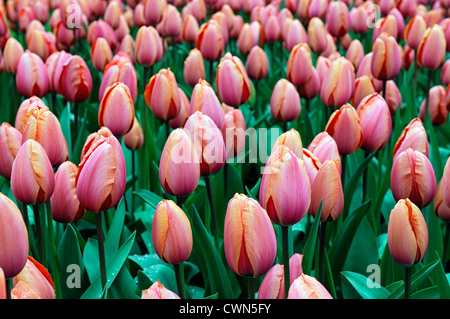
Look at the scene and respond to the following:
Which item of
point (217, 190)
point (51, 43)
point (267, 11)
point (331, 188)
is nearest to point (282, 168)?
point (331, 188)

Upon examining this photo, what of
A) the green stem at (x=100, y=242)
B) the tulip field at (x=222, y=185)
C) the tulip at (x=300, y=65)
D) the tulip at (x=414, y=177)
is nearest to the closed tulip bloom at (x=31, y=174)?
the tulip field at (x=222, y=185)

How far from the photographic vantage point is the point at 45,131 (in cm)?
146

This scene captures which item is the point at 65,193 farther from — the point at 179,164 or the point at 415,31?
the point at 415,31

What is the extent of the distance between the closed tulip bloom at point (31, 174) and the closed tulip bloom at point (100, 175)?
7 cm

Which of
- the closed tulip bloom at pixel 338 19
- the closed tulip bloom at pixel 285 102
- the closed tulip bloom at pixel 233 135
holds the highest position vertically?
the closed tulip bloom at pixel 338 19

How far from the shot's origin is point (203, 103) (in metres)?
1.71

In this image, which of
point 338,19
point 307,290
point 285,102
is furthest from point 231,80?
point 338,19

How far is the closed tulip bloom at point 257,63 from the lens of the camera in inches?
108

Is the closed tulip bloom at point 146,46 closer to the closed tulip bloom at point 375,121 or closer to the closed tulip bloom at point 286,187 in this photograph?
the closed tulip bloom at point 375,121

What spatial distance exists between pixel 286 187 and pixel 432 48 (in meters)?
1.53

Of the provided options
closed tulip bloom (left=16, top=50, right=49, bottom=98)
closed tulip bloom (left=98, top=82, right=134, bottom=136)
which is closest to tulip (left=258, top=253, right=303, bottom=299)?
closed tulip bloom (left=98, top=82, right=134, bottom=136)

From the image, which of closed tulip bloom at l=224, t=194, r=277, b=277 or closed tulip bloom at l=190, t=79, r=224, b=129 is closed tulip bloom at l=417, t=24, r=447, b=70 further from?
closed tulip bloom at l=224, t=194, r=277, b=277

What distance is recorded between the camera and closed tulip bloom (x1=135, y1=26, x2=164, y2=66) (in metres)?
2.57
